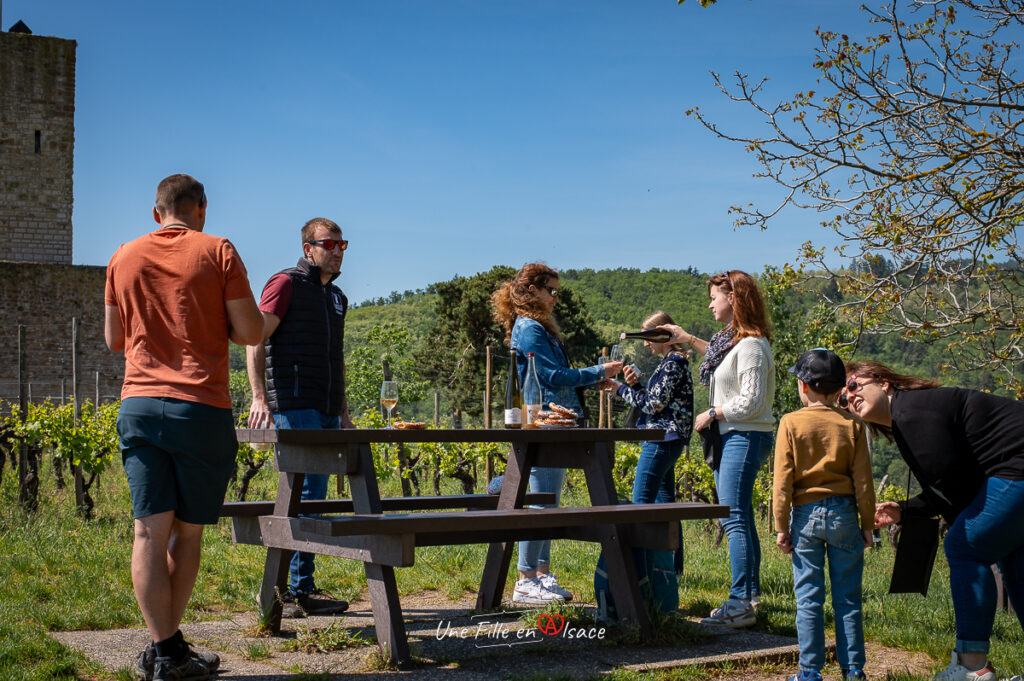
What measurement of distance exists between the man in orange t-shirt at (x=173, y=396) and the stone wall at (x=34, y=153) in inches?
1086

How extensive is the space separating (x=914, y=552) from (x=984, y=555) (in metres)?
0.31

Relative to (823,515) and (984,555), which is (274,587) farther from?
(984,555)

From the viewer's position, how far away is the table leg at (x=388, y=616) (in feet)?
11.5

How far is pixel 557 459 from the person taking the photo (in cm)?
447

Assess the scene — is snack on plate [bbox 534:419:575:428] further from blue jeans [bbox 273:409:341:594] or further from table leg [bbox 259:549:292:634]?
table leg [bbox 259:549:292:634]

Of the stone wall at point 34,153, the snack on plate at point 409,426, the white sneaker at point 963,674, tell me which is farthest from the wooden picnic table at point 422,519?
the stone wall at point 34,153

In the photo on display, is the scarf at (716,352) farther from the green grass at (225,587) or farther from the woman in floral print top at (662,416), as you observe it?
the green grass at (225,587)

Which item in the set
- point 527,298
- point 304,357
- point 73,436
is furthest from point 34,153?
point 527,298

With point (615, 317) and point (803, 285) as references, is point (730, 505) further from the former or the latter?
point (615, 317)

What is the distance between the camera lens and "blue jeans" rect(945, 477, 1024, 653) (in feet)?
10.9

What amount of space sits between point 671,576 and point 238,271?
2.35 meters

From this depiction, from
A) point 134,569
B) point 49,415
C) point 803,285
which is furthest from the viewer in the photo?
point 49,415

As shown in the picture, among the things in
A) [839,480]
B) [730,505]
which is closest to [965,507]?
[839,480]

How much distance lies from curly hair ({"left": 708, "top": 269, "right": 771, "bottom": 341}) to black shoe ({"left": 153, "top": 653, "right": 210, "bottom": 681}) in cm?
273
